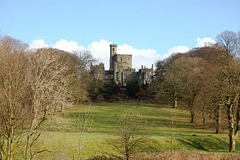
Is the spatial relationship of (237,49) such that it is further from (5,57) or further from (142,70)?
(142,70)

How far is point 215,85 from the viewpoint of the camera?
68.1 feet

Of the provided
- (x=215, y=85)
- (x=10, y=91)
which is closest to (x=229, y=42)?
(x=215, y=85)

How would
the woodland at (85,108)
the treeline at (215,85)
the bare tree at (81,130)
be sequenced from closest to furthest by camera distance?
the bare tree at (81,130), the woodland at (85,108), the treeline at (215,85)

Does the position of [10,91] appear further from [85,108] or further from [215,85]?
[215,85]

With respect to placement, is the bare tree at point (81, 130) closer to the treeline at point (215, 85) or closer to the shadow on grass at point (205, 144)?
the shadow on grass at point (205, 144)

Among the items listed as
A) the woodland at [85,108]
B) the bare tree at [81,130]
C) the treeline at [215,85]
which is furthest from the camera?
the treeline at [215,85]

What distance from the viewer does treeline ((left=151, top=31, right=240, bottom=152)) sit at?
2014cm

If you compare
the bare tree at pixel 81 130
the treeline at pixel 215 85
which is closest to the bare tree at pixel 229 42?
the treeline at pixel 215 85

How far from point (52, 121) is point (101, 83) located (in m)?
49.5

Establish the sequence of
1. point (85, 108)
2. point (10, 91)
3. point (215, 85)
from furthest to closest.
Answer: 1. point (85, 108)
2. point (215, 85)
3. point (10, 91)

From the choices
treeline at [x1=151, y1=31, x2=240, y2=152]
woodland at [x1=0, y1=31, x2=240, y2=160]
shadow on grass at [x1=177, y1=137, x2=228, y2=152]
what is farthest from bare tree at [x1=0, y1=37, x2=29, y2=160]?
treeline at [x1=151, y1=31, x2=240, y2=152]

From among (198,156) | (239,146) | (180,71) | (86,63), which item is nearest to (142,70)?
(86,63)

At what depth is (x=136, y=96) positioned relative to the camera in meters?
60.8

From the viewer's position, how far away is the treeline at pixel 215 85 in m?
20.1
